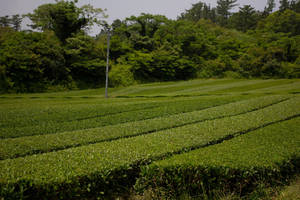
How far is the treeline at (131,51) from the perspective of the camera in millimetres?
22952

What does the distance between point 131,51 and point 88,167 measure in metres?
31.7

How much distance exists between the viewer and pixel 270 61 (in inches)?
1528

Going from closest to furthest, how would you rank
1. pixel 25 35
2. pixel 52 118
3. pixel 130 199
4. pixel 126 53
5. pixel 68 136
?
pixel 130 199, pixel 68 136, pixel 52 118, pixel 25 35, pixel 126 53

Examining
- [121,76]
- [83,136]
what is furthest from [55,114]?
[121,76]

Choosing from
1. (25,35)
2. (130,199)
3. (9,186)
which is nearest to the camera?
(9,186)

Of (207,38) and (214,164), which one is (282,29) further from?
(214,164)

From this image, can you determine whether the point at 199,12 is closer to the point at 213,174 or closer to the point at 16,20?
the point at 16,20

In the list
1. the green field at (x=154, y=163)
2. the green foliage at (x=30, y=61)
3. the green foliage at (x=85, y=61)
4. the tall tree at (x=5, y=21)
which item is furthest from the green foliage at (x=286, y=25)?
the tall tree at (x=5, y=21)

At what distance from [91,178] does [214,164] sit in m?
2.58

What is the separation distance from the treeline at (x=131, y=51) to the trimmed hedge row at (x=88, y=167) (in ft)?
65.8

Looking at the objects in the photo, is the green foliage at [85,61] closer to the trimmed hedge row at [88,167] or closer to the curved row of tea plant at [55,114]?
the curved row of tea plant at [55,114]

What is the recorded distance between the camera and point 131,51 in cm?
3466

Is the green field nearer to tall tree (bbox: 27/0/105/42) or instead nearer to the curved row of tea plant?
the curved row of tea plant

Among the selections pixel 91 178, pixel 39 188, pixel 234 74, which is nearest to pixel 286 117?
pixel 91 178
